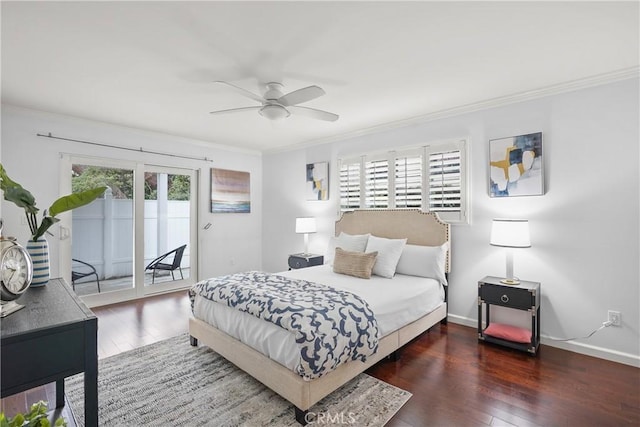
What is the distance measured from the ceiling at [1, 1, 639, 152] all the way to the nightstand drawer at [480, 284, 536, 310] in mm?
1991

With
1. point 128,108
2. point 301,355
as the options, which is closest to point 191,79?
point 128,108

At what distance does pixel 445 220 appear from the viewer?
3.74 metres

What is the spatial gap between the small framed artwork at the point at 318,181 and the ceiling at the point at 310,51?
1549mm

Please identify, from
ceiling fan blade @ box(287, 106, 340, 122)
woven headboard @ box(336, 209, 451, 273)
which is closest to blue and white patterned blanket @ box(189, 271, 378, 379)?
ceiling fan blade @ box(287, 106, 340, 122)

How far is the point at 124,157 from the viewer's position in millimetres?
4410

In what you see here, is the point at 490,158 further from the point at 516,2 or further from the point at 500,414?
the point at 500,414

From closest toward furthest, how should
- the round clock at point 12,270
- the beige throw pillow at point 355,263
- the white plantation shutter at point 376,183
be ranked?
the round clock at point 12,270, the beige throw pillow at point 355,263, the white plantation shutter at point 376,183

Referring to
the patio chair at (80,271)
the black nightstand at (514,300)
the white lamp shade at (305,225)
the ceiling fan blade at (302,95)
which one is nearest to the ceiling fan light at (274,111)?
the ceiling fan blade at (302,95)

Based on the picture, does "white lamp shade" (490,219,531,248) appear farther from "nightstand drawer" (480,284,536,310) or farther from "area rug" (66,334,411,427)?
"area rug" (66,334,411,427)

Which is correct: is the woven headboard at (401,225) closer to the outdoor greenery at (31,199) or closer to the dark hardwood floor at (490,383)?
the dark hardwood floor at (490,383)

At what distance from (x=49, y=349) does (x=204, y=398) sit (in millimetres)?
1304

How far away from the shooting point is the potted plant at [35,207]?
1583 mm

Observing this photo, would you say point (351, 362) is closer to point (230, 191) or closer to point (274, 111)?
point (274, 111)

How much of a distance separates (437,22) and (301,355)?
2.31 m
